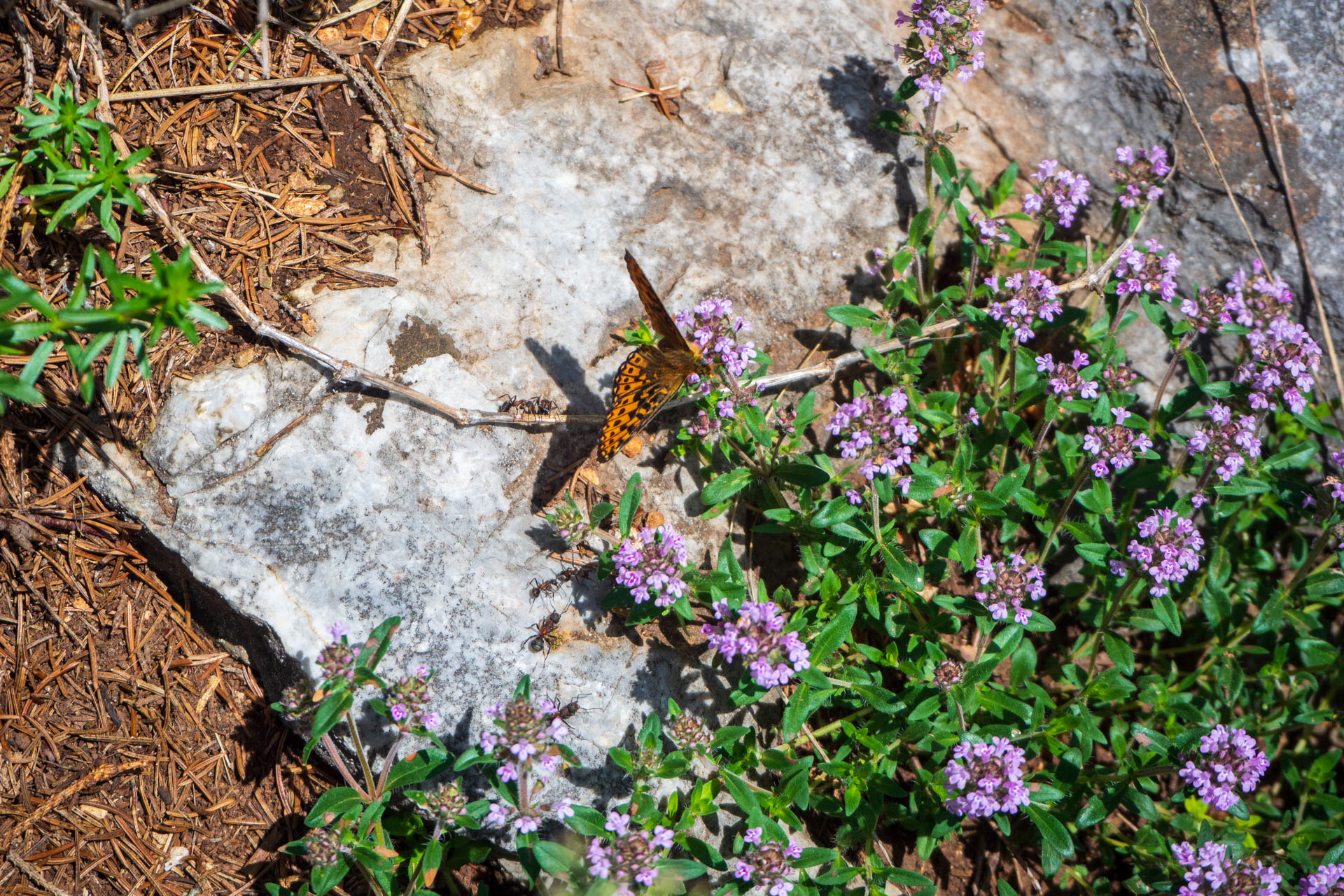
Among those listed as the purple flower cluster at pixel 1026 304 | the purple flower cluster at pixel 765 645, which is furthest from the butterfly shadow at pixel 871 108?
the purple flower cluster at pixel 765 645

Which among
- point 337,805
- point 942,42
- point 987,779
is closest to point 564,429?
point 337,805

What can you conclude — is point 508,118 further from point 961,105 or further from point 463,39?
point 961,105

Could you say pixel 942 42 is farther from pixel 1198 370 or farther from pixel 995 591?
pixel 995 591

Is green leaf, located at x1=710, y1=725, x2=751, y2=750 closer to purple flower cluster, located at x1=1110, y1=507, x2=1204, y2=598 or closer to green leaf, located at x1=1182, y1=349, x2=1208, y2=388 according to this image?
purple flower cluster, located at x1=1110, y1=507, x2=1204, y2=598

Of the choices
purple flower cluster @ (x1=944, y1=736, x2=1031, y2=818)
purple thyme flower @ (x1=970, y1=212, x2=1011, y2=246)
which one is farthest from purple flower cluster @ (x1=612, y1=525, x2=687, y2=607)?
purple thyme flower @ (x1=970, y1=212, x2=1011, y2=246)

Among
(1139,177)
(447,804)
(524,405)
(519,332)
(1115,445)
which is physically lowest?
(447,804)

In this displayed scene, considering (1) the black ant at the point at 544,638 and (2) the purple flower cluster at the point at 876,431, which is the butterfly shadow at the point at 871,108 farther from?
(1) the black ant at the point at 544,638

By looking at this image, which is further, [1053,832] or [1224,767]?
[1053,832]
